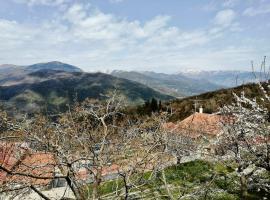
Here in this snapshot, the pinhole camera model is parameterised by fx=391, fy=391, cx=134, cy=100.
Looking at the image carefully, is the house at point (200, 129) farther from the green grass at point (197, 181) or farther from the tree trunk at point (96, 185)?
the tree trunk at point (96, 185)

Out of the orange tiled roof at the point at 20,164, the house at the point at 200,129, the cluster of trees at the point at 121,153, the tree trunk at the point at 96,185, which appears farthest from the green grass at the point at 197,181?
the tree trunk at the point at 96,185

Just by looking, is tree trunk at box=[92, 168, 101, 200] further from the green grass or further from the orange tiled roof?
the green grass

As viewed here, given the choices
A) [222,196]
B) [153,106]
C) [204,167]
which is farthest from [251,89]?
[222,196]

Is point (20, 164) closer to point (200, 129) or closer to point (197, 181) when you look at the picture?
point (197, 181)

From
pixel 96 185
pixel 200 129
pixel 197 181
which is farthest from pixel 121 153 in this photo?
pixel 200 129

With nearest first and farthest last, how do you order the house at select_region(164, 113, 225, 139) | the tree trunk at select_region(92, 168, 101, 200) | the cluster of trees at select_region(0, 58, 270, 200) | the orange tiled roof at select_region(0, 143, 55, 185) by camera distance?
1. the tree trunk at select_region(92, 168, 101, 200)
2. the cluster of trees at select_region(0, 58, 270, 200)
3. the orange tiled roof at select_region(0, 143, 55, 185)
4. the house at select_region(164, 113, 225, 139)

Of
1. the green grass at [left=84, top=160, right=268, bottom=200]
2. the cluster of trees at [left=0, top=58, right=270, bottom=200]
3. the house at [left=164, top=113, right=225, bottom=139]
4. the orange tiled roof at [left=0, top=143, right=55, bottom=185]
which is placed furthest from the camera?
the house at [left=164, top=113, right=225, bottom=139]

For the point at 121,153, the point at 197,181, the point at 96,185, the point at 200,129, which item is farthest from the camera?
the point at 200,129

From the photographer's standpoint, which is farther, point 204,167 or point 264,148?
point 204,167

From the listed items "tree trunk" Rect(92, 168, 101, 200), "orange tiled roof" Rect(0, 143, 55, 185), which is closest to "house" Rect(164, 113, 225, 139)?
"orange tiled roof" Rect(0, 143, 55, 185)

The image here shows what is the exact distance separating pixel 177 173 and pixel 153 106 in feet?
252

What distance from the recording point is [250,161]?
14.9 meters

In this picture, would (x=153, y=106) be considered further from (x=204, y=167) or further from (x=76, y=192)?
(x=76, y=192)

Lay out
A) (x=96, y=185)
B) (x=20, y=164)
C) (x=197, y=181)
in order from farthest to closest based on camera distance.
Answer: (x=197, y=181) < (x=20, y=164) < (x=96, y=185)
